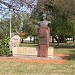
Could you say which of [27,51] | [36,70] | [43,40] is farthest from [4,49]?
[36,70]

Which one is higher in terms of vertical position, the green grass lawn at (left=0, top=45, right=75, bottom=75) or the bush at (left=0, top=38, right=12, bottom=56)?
the bush at (left=0, top=38, right=12, bottom=56)

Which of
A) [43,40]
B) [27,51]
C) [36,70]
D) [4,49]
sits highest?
[43,40]

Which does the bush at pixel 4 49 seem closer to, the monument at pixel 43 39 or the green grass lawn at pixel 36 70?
the monument at pixel 43 39

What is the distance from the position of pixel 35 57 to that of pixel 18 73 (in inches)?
341

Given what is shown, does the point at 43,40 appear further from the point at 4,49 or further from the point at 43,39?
the point at 4,49

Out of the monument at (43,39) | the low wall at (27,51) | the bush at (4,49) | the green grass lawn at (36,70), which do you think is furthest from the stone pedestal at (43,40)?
the green grass lawn at (36,70)

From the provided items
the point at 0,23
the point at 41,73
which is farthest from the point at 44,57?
the point at 0,23

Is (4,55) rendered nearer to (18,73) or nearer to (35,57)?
(35,57)

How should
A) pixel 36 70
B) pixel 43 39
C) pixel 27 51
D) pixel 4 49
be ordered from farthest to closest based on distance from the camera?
pixel 4 49 < pixel 27 51 < pixel 43 39 < pixel 36 70

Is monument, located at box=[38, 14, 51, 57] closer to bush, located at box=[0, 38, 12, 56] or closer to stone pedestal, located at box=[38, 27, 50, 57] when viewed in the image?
stone pedestal, located at box=[38, 27, 50, 57]

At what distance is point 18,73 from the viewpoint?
13016mm

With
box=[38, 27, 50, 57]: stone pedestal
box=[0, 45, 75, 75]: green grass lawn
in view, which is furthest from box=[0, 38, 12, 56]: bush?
box=[0, 45, 75, 75]: green grass lawn

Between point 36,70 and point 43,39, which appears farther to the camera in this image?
point 43,39

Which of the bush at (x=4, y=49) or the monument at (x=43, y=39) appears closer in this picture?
the monument at (x=43, y=39)
